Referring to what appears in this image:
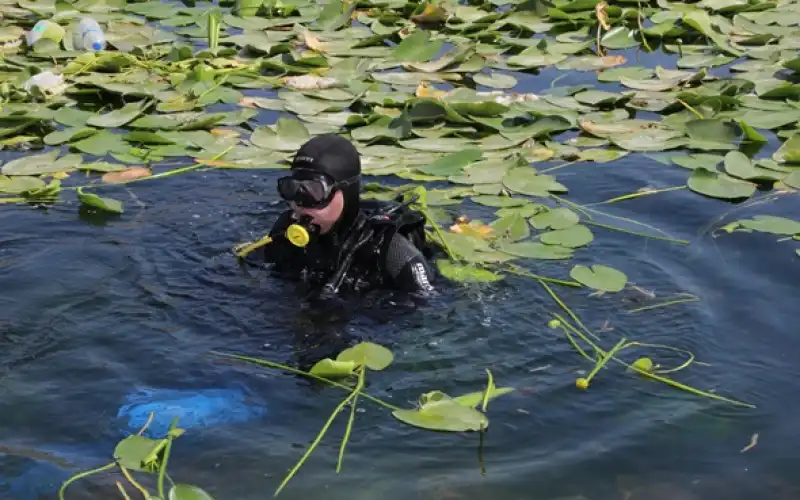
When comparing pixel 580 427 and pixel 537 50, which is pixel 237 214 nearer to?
pixel 580 427

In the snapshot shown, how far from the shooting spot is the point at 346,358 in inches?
170

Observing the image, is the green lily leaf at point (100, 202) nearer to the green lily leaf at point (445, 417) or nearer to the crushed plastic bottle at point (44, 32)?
the green lily leaf at point (445, 417)

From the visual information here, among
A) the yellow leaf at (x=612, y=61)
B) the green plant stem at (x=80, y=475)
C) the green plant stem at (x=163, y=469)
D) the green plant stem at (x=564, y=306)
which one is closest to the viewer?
the green plant stem at (x=163, y=469)

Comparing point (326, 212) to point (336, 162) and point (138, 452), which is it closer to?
point (336, 162)

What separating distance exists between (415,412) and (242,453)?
1.94ft

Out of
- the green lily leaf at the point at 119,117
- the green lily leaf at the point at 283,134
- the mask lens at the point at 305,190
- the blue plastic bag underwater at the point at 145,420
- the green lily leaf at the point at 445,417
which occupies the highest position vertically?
the mask lens at the point at 305,190

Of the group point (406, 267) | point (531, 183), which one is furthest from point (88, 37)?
point (406, 267)

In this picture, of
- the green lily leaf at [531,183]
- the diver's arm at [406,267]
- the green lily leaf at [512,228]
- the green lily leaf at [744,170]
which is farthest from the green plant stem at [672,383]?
the green lily leaf at [744,170]

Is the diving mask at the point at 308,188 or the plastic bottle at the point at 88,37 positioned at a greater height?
the diving mask at the point at 308,188

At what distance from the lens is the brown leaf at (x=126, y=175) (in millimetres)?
6121

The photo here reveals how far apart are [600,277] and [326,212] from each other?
119 centimetres

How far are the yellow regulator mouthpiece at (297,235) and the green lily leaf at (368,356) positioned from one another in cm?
55

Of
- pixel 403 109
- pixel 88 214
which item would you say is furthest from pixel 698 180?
pixel 88 214

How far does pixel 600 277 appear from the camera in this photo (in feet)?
16.4
